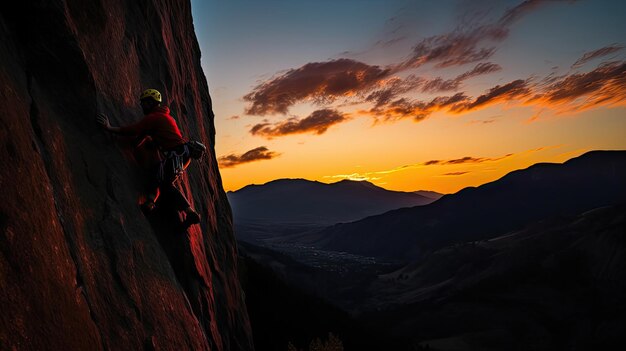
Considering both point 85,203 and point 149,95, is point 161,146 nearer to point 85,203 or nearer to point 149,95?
point 149,95

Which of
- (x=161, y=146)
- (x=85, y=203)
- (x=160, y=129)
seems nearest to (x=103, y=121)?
(x=160, y=129)

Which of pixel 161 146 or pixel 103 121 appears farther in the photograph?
pixel 161 146

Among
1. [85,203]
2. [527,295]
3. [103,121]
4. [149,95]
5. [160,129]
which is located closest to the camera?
[85,203]

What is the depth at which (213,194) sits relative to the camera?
14633mm

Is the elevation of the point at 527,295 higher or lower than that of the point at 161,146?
lower

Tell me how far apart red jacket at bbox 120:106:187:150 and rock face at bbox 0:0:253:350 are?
0.55m

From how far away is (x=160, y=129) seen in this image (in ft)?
26.2

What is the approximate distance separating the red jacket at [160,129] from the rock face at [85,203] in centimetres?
55

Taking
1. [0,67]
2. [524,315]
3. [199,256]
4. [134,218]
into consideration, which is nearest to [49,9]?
[0,67]

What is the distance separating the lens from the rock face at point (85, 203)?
4227mm

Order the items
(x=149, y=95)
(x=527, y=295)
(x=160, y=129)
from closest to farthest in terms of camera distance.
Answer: (x=160, y=129) < (x=149, y=95) < (x=527, y=295)

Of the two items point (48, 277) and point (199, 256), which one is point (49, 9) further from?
point (199, 256)

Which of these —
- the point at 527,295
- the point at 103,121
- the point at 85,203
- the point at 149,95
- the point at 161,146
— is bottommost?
the point at 527,295

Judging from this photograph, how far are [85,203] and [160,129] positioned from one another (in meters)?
2.40
